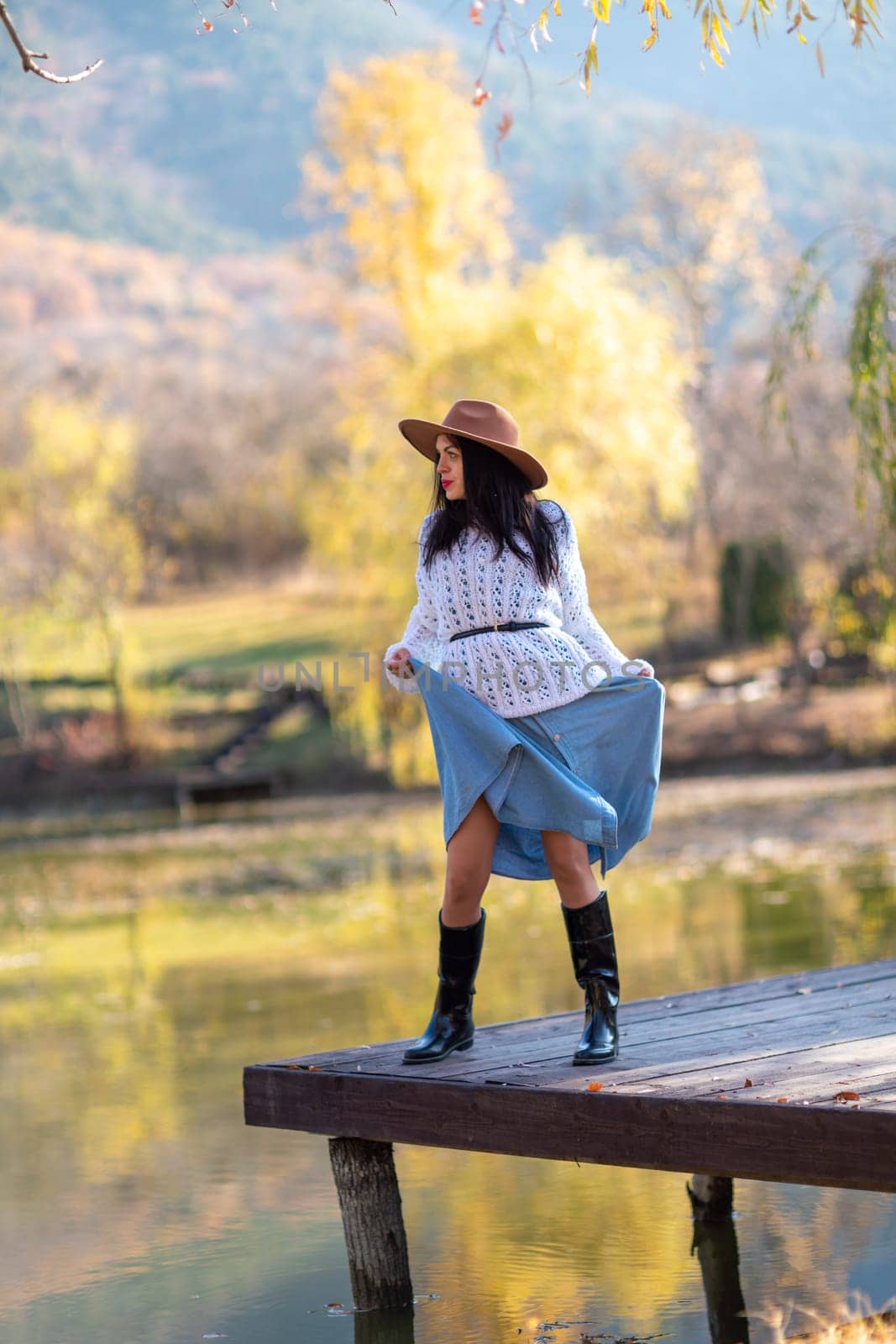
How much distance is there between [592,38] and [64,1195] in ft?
13.3

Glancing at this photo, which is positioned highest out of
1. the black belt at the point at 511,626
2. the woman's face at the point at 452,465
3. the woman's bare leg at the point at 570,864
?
the woman's face at the point at 452,465

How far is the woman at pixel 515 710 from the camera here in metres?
4.41

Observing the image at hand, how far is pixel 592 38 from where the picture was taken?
4.89 meters

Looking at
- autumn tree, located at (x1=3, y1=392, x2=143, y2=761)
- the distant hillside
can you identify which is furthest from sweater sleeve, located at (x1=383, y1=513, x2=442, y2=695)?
the distant hillside

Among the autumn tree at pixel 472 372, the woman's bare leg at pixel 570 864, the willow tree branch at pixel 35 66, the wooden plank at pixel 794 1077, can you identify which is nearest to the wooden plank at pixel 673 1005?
the woman's bare leg at pixel 570 864

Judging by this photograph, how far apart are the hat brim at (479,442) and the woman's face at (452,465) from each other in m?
0.03

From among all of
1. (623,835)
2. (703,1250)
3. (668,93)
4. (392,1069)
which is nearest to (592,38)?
(623,835)

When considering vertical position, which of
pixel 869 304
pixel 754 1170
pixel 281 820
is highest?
pixel 869 304

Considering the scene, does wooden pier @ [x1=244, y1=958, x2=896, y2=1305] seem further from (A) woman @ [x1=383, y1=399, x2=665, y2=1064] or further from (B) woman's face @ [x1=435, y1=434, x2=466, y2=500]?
(B) woman's face @ [x1=435, y1=434, x2=466, y2=500]

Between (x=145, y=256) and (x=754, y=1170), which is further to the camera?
(x=145, y=256)

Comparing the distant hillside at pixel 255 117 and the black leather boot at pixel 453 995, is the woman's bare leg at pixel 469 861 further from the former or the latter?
the distant hillside at pixel 255 117

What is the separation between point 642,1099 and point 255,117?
104882 millimetres

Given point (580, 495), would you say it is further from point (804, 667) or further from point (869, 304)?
point (869, 304)

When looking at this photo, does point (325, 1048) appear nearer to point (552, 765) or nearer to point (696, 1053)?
point (696, 1053)
